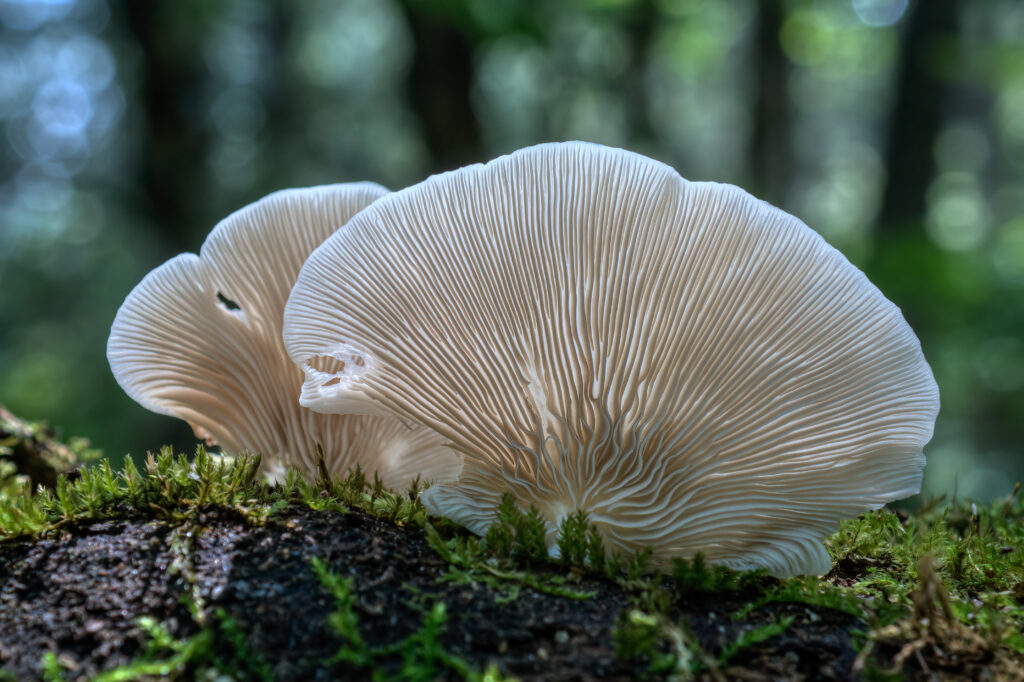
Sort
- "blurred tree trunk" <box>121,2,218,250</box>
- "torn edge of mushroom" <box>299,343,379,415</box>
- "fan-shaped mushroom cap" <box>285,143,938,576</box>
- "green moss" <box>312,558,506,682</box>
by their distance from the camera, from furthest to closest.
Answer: "blurred tree trunk" <box>121,2,218,250</box>, "torn edge of mushroom" <box>299,343,379,415</box>, "fan-shaped mushroom cap" <box>285,143,938,576</box>, "green moss" <box>312,558,506,682</box>

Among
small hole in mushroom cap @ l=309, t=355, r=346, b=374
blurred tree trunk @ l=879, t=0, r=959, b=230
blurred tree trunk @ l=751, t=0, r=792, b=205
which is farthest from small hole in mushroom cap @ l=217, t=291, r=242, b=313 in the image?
blurred tree trunk @ l=751, t=0, r=792, b=205

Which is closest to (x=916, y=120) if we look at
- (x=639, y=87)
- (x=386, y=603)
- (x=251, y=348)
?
(x=639, y=87)

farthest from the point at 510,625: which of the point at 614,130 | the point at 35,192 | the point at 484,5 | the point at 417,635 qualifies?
the point at 35,192

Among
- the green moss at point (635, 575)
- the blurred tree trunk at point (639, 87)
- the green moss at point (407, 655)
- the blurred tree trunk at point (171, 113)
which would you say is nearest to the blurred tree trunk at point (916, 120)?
the blurred tree trunk at point (639, 87)

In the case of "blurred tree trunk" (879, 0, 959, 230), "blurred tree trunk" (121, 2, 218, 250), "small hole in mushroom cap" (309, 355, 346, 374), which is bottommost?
"small hole in mushroom cap" (309, 355, 346, 374)

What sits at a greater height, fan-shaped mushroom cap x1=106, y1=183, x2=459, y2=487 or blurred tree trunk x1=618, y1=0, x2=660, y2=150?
blurred tree trunk x1=618, y1=0, x2=660, y2=150

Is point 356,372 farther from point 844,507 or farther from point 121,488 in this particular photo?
point 844,507

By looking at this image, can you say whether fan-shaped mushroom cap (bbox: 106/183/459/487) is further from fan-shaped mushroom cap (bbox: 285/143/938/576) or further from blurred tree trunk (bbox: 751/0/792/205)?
blurred tree trunk (bbox: 751/0/792/205)
